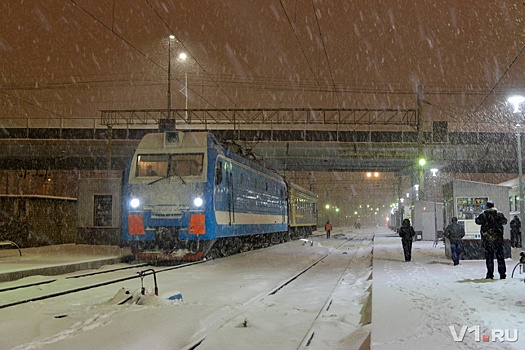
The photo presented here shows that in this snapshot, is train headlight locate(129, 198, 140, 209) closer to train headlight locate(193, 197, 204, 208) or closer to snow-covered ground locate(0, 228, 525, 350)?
train headlight locate(193, 197, 204, 208)

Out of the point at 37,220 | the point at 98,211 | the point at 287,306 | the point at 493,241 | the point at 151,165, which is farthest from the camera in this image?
the point at 98,211

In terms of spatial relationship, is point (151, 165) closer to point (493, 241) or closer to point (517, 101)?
point (493, 241)

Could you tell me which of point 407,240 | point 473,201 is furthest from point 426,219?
point 407,240

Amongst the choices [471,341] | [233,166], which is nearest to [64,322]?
[471,341]

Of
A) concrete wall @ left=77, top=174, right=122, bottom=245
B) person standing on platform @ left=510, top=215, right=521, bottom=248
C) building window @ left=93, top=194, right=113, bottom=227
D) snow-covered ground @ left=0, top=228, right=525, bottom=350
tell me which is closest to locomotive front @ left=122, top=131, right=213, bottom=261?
snow-covered ground @ left=0, top=228, right=525, bottom=350

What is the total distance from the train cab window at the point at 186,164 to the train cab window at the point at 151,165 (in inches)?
10.4

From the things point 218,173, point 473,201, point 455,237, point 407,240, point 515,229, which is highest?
point 218,173

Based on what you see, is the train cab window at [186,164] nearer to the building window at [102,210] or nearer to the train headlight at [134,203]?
the train headlight at [134,203]

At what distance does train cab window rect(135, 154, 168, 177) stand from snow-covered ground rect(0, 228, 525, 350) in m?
4.95

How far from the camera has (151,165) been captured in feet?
58.2

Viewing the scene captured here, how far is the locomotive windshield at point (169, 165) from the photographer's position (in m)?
17.3

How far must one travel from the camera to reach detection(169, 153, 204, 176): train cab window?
17.3 metres

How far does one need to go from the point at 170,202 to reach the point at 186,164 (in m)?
1.29

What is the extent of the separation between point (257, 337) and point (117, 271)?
30.4 ft
